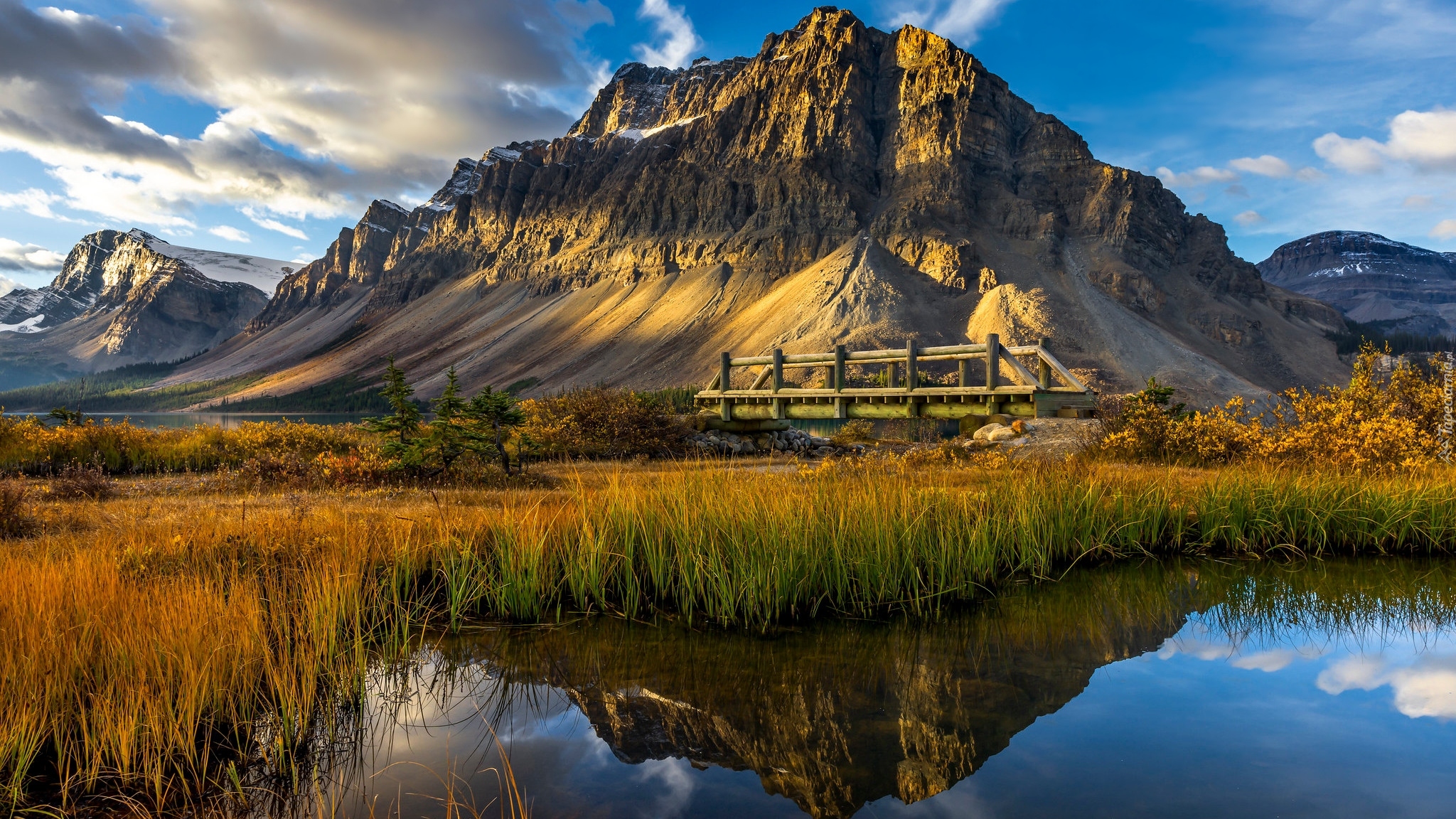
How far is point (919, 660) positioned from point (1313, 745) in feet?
6.44

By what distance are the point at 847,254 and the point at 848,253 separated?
25 centimetres

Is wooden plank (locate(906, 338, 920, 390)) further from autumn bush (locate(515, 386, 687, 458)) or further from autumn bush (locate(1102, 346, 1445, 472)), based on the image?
autumn bush (locate(515, 386, 687, 458))

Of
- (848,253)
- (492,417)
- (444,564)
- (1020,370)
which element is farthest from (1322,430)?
(848,253)

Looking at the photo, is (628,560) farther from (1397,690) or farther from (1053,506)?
(1397,690)

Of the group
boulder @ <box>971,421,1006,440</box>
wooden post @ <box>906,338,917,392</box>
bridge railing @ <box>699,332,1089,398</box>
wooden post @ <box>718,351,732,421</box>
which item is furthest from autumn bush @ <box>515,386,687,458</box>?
boulder @ <box>971,421,1006,440</box>

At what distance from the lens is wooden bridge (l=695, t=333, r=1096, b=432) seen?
15.1 m

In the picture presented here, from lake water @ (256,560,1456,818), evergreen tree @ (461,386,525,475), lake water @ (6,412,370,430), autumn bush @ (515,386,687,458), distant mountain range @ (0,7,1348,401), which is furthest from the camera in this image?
lake water @ (6,412,370,430)

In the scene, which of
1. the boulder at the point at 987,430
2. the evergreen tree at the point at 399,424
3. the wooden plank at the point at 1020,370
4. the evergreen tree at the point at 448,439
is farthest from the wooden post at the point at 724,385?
the evergreen tree at the point at 399,424

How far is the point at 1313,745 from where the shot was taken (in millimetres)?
3559

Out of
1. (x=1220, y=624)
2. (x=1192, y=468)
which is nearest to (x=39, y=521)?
(x=1220, y=624)

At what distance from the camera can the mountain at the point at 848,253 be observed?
68.9 metres

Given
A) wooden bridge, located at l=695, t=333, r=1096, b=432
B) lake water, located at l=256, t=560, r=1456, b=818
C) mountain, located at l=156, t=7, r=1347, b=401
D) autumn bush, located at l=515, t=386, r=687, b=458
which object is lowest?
lake water, located at l=256, t=560, r=1456, b=818

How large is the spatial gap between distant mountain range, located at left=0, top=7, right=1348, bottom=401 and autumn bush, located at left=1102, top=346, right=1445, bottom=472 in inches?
1742

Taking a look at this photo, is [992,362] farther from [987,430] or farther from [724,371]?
[724,371]
